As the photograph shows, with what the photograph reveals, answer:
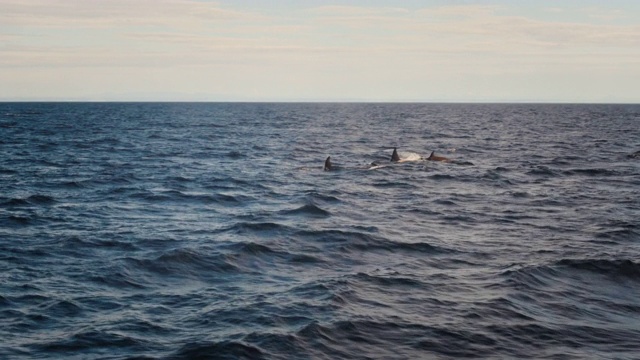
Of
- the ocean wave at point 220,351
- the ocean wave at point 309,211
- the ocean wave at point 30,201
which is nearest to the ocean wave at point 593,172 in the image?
the ocean wave at point 309,211

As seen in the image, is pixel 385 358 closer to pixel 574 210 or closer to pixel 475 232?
pixel 475 232

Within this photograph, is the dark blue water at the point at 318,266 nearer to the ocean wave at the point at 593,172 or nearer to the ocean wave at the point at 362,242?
Answer: the ocean wave at the point at 362,242

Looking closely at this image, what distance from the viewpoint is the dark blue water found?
1427 cm

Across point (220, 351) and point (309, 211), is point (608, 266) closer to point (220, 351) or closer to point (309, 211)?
point (220, 351)

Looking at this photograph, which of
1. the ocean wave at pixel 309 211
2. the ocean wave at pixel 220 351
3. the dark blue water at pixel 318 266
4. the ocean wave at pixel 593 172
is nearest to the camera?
the ocean wave at pixel 220 351

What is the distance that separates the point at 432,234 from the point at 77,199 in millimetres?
16276

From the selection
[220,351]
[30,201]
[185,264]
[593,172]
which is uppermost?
[593,172]

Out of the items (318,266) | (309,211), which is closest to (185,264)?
(318,266)

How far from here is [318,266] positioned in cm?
2022

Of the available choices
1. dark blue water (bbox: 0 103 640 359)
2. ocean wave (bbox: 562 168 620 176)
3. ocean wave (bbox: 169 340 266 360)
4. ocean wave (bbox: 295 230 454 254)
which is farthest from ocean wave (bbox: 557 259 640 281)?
ocean wave (bbox: 562 168 620 176)

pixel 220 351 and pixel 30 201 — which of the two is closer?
pixel 220 351

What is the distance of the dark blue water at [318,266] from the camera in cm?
1427

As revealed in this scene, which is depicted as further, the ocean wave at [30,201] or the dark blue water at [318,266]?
the ocean wave at [30,201]

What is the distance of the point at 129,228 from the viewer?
25156 mm
